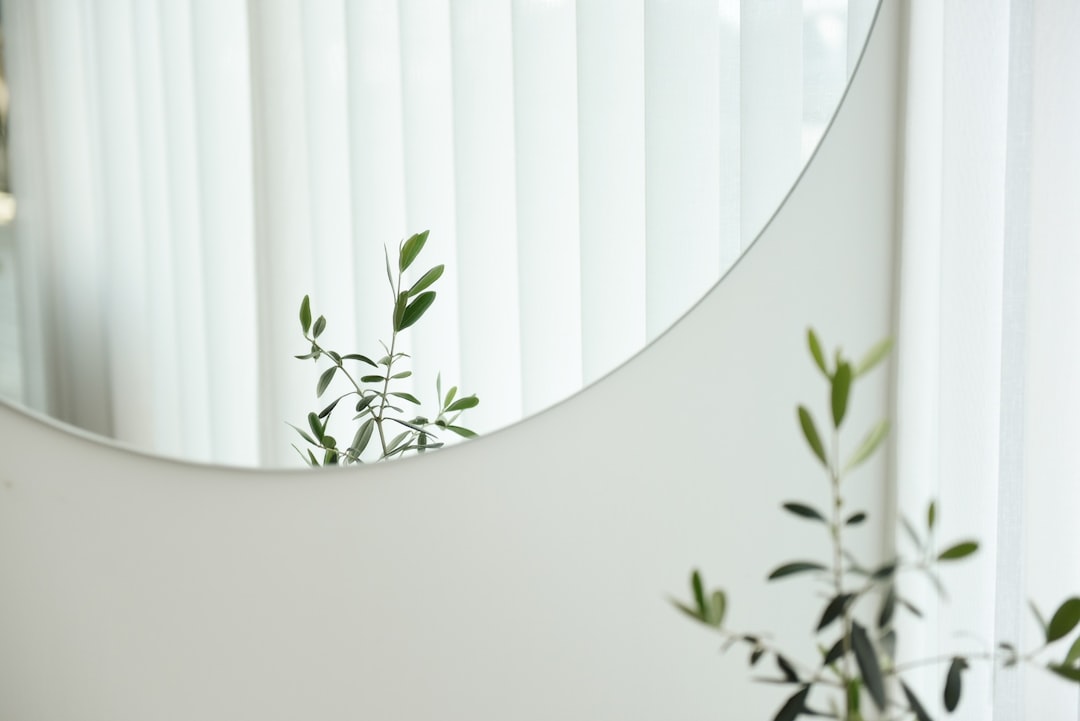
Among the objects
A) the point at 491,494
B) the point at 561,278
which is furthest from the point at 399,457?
the point at 561,278

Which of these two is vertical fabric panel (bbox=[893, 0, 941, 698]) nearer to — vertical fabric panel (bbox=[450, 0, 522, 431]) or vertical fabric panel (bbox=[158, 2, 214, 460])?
vertical fabric panel (bbox=[450, 0, 522, 431])

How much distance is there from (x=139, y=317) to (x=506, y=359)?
12.0 inches

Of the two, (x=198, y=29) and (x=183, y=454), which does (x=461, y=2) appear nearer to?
(x=198, y=29)

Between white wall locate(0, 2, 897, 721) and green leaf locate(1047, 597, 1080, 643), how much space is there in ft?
1.14

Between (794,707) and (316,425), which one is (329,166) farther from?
(794,707)

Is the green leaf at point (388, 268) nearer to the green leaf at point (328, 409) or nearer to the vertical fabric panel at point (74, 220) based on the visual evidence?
the green leaf at point (328, 409)

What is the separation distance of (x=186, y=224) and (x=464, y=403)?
27cm

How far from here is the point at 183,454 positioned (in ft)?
2.59

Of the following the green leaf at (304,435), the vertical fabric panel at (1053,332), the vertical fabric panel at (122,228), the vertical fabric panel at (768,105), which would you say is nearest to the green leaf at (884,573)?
the vertical fabric panel at (1053,332)

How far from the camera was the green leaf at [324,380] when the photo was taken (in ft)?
2.60

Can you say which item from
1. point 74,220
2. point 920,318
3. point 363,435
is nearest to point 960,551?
point 920,318

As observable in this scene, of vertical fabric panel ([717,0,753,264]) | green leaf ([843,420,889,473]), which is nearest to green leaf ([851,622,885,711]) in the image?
green leaf ([843,420,889,473])

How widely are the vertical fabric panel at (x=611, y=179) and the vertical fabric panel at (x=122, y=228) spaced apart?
0.37 m

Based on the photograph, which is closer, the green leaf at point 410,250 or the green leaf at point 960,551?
the green leaf at point 960,551
